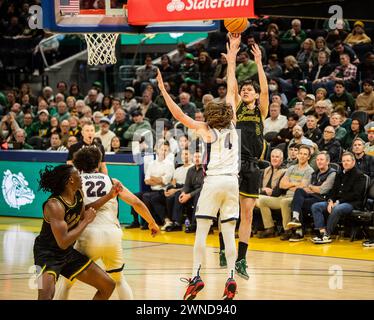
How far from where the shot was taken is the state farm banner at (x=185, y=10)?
934cm

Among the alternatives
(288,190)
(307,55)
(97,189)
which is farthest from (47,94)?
(97,189)

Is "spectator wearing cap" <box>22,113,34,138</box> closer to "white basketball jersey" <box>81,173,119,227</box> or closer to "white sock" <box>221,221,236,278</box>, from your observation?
"white sock" <box>221,221,236,278</box>

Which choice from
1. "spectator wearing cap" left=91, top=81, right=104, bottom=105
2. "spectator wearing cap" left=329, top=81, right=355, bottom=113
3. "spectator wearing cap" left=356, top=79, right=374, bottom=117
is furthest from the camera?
"spectator wearing cap" left=91, top=81, right=104, bottom=105

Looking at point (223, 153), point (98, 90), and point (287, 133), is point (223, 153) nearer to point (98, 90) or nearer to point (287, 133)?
point (287, 133)

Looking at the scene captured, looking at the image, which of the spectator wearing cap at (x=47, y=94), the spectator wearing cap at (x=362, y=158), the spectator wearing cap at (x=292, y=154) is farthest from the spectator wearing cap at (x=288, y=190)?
the spectator wearing cap at (x=47, y=94)

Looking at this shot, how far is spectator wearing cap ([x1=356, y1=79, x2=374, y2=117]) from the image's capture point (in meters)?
15.8

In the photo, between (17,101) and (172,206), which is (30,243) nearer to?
(172,206)

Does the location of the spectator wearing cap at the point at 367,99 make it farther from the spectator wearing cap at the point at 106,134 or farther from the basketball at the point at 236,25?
the basketball at the point at 236,25

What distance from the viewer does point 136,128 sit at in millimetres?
17203

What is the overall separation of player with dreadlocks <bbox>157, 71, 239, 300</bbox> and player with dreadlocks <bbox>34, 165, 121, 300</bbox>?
1487mm

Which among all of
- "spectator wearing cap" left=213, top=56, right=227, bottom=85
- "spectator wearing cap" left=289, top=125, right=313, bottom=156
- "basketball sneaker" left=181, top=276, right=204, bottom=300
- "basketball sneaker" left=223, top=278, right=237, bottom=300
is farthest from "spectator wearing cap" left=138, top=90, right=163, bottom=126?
"basketball sneaker" left=223, top=278, right=237, bottom=300

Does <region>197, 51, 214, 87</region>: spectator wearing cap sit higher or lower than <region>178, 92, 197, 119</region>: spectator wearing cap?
higher

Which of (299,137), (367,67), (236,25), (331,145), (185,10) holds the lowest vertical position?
(331,145)

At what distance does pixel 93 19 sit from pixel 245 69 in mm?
6770
